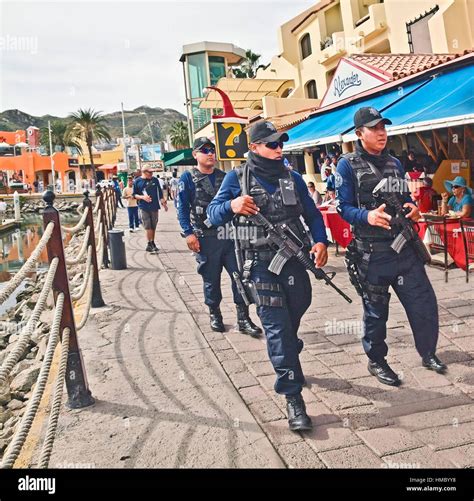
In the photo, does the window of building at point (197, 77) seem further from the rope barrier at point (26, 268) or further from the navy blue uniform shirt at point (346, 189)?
the rope barrier at point (26, 268)

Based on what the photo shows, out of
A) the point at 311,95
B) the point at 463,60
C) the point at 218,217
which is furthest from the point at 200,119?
→ the point at 218,217

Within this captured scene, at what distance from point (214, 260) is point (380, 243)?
1856 millimetres

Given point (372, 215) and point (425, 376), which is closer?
point (372, 215)

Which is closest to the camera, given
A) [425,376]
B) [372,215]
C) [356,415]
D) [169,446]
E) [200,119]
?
[169,446]

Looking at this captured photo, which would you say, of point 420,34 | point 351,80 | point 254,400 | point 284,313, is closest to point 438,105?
point 351,80

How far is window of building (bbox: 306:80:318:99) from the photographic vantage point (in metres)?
20.3

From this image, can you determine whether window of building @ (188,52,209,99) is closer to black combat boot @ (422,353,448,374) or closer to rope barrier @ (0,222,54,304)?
rope barrier @ (0,222,54,304)

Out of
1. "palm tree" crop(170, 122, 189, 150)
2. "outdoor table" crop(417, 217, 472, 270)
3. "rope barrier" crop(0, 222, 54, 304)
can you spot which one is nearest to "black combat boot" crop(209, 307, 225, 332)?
"rope barrier" crop(0, 222, 54, 304)

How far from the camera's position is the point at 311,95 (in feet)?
67.6

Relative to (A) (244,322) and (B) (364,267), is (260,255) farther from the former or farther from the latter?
(A) (244,322)

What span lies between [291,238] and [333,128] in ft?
25.6

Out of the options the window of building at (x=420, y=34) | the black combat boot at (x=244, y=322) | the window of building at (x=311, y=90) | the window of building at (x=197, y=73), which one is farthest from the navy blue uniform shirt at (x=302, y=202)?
the window of building at (x=197, y=73)

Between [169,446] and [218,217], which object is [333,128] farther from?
[169,446]

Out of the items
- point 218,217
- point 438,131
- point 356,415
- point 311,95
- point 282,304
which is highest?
point 311,95
